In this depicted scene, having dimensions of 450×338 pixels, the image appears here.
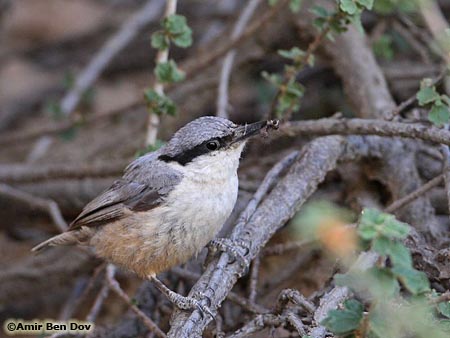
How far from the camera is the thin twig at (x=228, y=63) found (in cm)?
523

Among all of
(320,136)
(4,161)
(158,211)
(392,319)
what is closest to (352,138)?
(320,136)

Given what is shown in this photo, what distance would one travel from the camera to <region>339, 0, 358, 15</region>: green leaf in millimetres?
3641

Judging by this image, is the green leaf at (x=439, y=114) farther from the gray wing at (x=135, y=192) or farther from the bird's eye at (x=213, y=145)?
the gray wing at (x=135, y=192)

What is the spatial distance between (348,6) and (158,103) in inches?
56.9

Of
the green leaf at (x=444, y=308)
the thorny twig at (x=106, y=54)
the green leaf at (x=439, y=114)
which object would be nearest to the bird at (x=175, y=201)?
the green leaf at (x=439, y=114)

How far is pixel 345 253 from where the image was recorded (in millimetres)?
2770

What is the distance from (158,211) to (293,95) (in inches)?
49.3

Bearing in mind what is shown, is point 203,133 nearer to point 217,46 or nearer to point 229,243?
point 229,243

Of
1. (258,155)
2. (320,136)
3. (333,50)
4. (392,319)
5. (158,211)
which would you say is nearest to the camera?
(392,319)

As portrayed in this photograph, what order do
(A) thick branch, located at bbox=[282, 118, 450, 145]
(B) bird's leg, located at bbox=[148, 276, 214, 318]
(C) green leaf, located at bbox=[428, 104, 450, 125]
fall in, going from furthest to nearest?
(A) thick branch, located at bbox=[282, 118, 450, 145] < (C) green leaf, located at bbox=[428, 104, 450, 125] < (B) bird's leg, located at bbox=[148, 276, 214, 318]

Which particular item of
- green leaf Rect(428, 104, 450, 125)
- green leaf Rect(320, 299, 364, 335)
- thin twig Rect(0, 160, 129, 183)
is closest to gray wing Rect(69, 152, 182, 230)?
thin twig Rect(0, 160, 129, 183)

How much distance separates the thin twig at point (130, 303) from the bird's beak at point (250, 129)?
1.10 m

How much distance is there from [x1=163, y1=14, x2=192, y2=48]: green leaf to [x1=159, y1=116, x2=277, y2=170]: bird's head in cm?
64

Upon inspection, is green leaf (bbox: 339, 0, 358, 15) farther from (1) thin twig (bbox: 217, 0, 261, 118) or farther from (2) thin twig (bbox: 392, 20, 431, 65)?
(1) thin twig (bbox: 217, 0, 261, 118)
